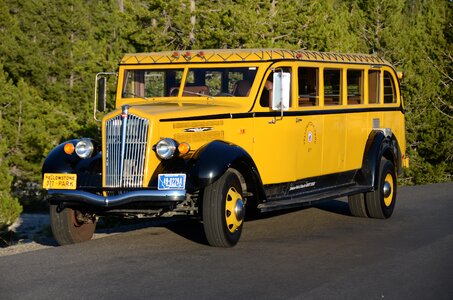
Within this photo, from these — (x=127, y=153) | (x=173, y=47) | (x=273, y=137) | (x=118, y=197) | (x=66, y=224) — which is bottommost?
(x=66, y=224)

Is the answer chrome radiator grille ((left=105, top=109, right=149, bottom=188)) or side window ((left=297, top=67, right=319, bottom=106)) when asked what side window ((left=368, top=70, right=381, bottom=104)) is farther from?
chrome radiator grille ((left=105, top=109, right=149, bottom=188))

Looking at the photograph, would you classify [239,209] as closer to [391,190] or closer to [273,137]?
[273,137]

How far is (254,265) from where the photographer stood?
918cm

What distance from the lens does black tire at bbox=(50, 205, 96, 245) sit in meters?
10.9

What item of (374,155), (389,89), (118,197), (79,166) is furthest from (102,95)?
(389,89)

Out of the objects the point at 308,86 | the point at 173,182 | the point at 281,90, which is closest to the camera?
the point at 173,182

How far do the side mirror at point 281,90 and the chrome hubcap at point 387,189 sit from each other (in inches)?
122

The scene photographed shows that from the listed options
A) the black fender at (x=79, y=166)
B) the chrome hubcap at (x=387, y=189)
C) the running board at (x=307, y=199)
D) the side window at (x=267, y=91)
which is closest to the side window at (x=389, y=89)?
the chrome hubcap at (x=387, y=189)

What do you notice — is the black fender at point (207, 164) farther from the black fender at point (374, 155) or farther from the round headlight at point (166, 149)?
the black fender at point (374, 155)

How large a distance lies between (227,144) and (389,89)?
5165 mm

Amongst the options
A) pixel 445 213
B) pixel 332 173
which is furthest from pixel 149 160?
pixel 445 213

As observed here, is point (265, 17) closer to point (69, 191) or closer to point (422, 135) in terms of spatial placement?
point (422, 135)

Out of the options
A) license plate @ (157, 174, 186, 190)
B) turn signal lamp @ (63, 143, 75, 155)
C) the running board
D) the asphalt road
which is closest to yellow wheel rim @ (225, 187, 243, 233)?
the asphalt road

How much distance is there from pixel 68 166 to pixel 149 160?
1165 millimetres
